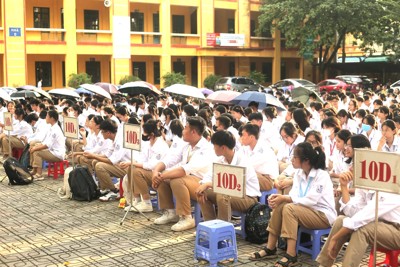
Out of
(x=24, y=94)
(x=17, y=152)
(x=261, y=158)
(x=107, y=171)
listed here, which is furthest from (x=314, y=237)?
(x=24, y=94)

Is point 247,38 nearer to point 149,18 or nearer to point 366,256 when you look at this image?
point 149,18

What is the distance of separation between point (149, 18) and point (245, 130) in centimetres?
2835

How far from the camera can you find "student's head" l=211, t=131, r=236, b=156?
7.09 metres

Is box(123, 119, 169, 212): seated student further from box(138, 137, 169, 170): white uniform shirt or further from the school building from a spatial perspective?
the school building

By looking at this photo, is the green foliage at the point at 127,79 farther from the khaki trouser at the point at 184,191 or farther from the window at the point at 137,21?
the khaki trouser at the point at 184,191

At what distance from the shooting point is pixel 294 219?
6.15 m

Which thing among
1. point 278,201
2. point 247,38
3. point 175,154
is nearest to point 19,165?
point 175,154

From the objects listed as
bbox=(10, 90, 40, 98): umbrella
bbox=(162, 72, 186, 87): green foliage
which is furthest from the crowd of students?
bbox=(162, 72, 186, 87): green foliage

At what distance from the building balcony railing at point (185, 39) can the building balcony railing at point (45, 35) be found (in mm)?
7019

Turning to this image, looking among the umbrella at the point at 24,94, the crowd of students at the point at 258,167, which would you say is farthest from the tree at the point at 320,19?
the crowd of students at the point at 258,167

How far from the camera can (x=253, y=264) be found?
21.0ft

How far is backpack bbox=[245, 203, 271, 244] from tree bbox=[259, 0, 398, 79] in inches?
1040

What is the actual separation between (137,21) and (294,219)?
29906 mm

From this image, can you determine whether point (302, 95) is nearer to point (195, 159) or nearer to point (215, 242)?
point (195, 159)
